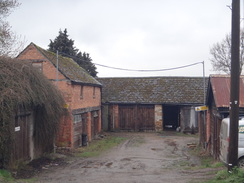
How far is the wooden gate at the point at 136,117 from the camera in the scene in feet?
93.9

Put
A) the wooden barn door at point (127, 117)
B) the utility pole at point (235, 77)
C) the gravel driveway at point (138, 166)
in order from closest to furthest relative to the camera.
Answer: the utility pole at point (235, 77)
the gravel driveway at point (138, 166)
the wooden barn door at point (127, 117)

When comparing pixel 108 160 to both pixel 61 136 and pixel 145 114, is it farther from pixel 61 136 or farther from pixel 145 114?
pixel 145 114

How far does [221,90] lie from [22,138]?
362 inches

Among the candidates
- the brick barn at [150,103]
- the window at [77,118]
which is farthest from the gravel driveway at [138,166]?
the brick barn at [150,103]

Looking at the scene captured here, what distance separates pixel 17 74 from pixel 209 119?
10.8 meters

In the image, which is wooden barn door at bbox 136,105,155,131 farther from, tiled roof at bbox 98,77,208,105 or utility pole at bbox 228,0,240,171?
utility pole at bbox 228,0,240,171

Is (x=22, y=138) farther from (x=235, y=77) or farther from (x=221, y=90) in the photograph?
(x=235, y=77)

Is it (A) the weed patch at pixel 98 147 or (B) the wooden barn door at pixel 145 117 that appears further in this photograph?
(B) the wooden barn door at pixel 145 117

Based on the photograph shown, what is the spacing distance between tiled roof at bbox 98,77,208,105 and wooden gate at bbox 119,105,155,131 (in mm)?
728

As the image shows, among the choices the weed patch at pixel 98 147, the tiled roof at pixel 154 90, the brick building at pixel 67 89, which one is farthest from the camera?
the tiled roof at pixel 154 90

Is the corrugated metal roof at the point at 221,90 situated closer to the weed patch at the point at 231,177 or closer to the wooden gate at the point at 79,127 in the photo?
the weed patch at the point at 231,177

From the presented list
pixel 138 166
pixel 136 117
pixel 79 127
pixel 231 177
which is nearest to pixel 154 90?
pixel 136 117

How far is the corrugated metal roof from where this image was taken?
12.9 metres

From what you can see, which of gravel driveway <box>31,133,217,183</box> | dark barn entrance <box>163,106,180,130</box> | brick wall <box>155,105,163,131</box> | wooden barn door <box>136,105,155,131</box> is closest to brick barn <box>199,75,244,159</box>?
gravel driveway <box>31,133,217,183</box>
